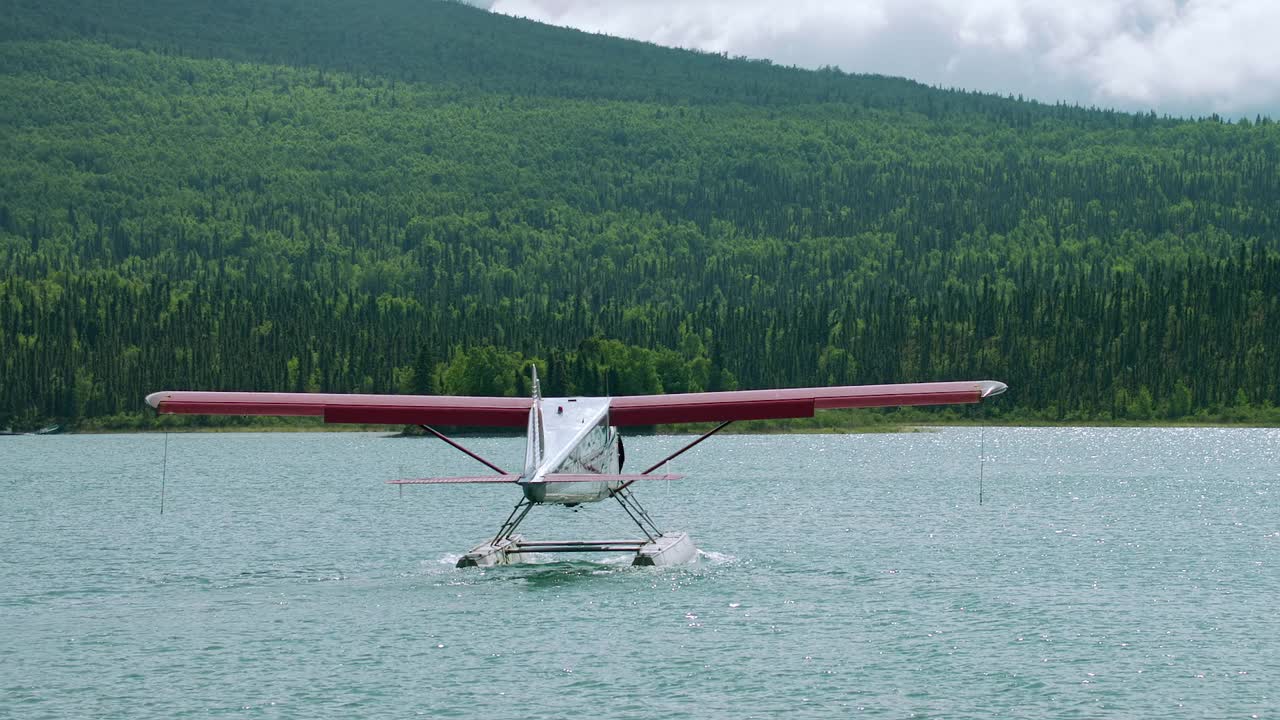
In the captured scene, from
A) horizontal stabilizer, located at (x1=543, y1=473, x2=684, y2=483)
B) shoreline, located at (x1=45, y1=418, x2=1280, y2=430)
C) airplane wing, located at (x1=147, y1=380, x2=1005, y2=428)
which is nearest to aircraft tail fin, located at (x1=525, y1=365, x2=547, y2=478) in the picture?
horizontal stabilizer, located at (x1=543, y1=473, x2=684, y2=483)

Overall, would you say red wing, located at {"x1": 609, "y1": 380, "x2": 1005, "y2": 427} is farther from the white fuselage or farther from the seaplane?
the white fuselage

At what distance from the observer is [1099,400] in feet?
570

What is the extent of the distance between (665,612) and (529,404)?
667 cm

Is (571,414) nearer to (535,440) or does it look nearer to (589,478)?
(535,440)

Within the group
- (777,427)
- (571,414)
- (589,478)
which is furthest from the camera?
(777,427)

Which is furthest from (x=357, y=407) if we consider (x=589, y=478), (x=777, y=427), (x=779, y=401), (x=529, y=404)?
(x=777, y=427)

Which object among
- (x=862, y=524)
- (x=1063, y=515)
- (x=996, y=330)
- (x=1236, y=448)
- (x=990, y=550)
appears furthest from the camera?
(x=996, y=330)

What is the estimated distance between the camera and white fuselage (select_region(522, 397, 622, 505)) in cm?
3431

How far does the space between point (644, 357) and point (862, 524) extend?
113887mm

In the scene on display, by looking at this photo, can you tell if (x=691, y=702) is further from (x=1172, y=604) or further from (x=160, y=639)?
(x=1172, y=604)

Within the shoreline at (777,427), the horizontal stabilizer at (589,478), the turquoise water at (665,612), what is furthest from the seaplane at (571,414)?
the shoreline at (777,427)

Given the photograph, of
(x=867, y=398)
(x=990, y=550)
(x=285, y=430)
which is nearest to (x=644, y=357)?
(x=285, y=430)

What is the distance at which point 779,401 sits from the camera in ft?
116

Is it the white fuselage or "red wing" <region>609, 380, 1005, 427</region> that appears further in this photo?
the white fuselage
